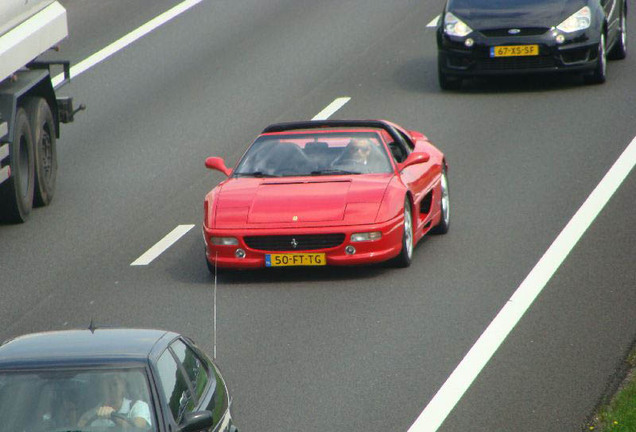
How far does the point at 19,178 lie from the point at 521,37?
8.60 meters

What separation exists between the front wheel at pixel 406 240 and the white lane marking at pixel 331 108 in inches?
284

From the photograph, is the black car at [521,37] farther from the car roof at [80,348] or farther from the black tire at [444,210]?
the car roof at [80,348]

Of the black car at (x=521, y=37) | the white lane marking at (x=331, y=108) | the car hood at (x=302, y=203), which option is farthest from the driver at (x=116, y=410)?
the black car at (x=521, y=37)

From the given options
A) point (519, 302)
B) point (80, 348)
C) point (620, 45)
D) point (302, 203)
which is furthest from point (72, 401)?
point (620, 45)

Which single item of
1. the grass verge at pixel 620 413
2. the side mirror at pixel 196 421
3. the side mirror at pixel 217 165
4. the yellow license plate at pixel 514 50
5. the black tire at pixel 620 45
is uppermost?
the side mirror at pixel 196 421

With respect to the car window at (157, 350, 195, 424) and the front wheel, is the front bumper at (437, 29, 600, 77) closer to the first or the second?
the front wheel

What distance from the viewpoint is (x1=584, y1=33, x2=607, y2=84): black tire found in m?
23.2

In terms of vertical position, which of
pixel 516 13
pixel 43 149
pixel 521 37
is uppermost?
pixel 43 149

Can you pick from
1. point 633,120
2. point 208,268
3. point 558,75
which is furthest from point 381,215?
point 558,75

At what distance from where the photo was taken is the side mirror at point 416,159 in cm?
1537

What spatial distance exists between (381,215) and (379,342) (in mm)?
2453

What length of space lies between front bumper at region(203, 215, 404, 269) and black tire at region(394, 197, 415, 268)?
0.67ft

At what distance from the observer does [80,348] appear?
26.0 feet

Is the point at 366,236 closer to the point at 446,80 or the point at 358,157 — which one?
the point at 358,157
